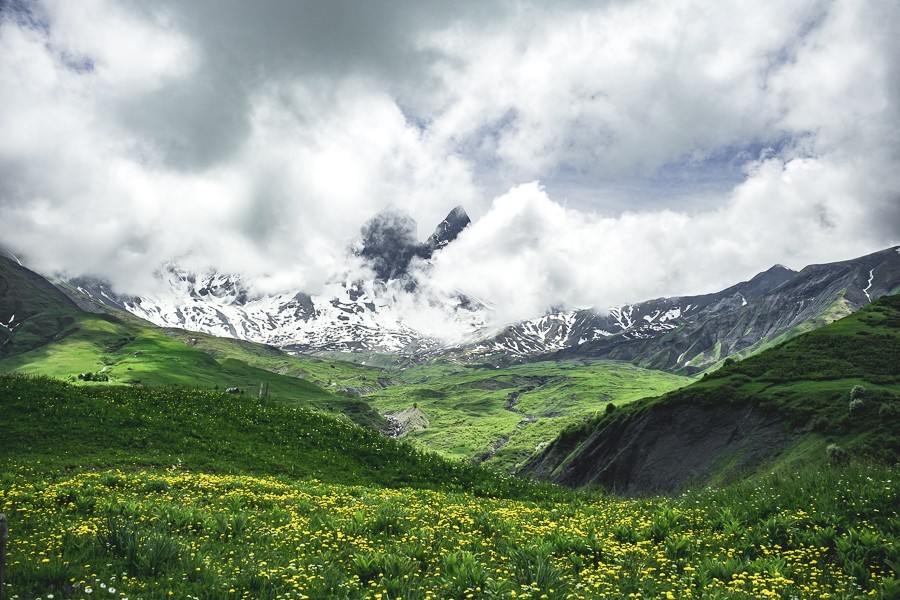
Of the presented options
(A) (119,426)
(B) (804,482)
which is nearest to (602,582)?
(B) (804,482)

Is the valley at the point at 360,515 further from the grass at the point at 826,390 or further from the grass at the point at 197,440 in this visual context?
the grass at the point at 826,390

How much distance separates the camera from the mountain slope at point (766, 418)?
120 ft

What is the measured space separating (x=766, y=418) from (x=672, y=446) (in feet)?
33.6

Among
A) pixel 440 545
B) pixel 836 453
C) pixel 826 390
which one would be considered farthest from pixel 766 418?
pixel 440 545

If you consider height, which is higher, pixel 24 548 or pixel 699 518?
pixel 699 518

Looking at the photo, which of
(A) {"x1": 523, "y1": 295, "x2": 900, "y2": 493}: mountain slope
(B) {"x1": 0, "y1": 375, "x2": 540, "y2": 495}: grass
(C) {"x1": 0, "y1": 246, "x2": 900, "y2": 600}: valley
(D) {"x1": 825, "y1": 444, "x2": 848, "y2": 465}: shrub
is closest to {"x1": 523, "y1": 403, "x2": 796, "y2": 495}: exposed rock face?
(A) {"x1": 523, "y1": 295, "x2": 900, "y2": 493}: mountain slope

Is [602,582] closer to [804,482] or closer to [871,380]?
[804,482]

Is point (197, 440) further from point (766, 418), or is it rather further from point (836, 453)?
point (766, 418)

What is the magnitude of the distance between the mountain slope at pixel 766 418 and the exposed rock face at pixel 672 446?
13 cm

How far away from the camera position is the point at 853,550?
11.3 meters

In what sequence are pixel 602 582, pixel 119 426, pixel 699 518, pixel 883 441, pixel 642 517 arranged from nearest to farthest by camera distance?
pixel 602 582, pixel 699 518, pixel 642 517, pixel 119 426, pixel 883 441

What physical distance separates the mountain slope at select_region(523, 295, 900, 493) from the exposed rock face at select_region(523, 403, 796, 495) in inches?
5.1

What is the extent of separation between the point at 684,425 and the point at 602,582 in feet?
162

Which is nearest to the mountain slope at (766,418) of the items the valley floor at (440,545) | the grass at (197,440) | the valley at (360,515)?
the valley at (360,515)
